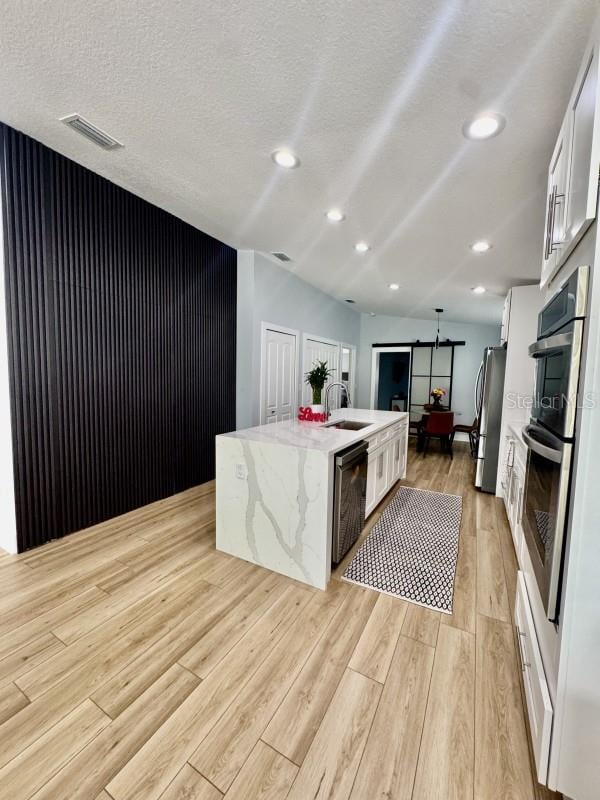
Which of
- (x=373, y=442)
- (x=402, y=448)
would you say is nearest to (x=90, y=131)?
(x=373, y=442)

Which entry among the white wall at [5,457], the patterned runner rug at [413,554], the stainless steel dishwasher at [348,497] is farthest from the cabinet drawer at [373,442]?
the white wall at [5,457]

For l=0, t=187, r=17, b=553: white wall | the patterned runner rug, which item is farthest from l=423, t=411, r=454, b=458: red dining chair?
l=0, t=187, r=17, b=553: white wall

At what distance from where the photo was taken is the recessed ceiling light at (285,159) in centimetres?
215

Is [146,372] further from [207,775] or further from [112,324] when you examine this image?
[207,775]

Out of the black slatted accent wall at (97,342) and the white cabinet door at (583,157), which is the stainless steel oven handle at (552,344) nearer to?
the white cabinet door at (583,157)

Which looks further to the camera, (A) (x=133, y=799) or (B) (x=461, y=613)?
(B) (x=461, y=613)

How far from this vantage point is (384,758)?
1.24m

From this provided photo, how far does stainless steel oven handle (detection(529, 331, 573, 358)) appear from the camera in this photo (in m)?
1.08

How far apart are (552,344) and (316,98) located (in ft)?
5.25

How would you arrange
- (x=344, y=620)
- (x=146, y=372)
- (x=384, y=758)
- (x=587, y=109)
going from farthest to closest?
(x=146, y=372) → (x=344, y=620) → (x=384, y=758) → (x=587, y=109)

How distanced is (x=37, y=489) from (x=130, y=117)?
8.28 feet

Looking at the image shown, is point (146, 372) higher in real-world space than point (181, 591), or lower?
higher

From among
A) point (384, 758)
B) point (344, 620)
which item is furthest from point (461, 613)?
point (384, 758)

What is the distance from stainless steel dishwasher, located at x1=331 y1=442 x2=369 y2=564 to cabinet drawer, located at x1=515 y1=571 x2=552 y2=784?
106 cm
